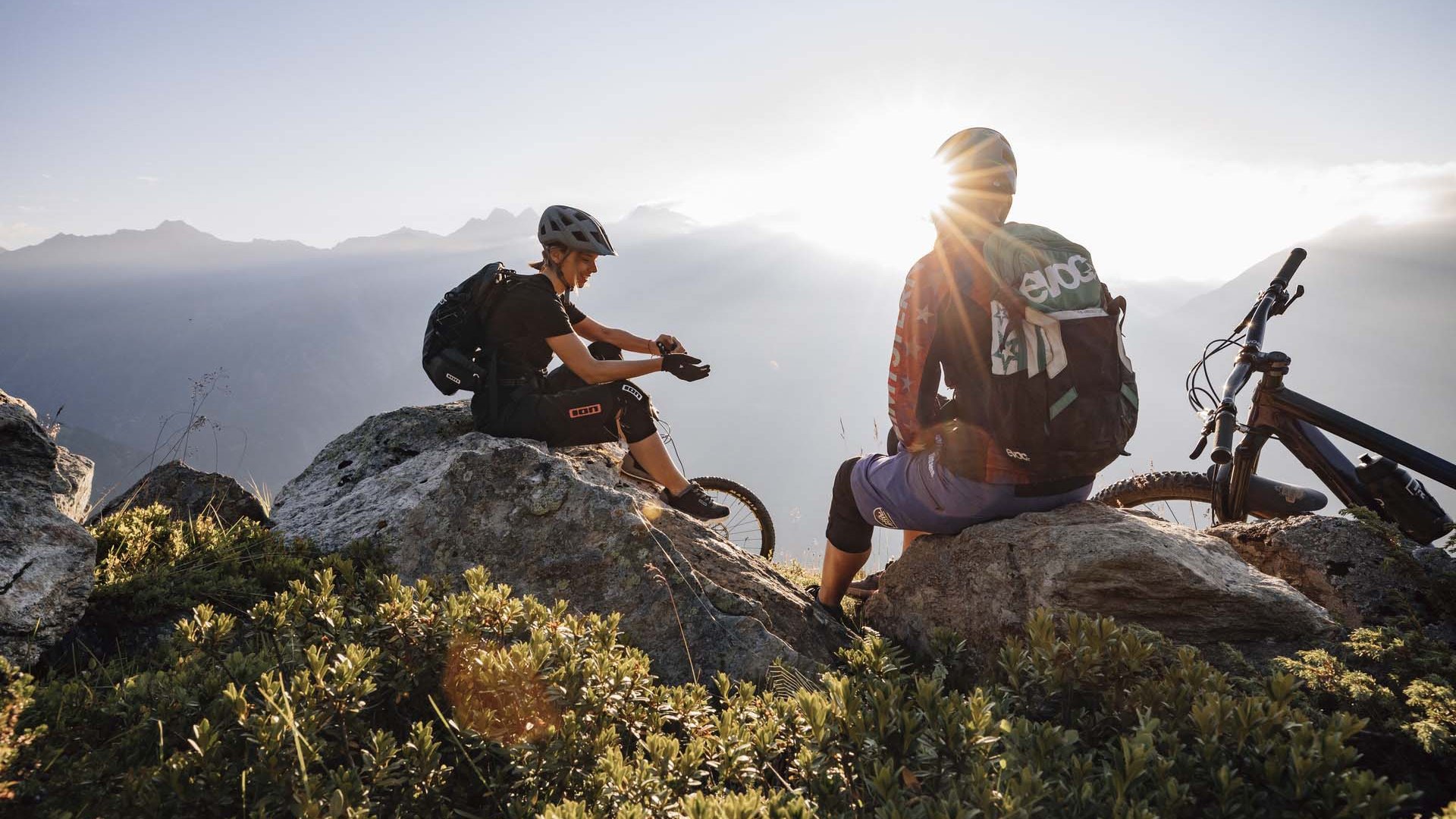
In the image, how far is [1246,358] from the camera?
18.2 feet

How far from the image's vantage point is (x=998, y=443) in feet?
13.1

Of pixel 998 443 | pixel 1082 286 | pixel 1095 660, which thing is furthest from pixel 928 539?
pixel 1095 660

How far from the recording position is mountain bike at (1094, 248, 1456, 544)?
5.05 m

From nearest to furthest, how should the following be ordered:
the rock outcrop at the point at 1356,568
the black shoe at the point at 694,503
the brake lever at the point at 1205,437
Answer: the rock outcrop at the point at 1356,568, the brake lever at the point at 1205,437, the black shoe at the point at 694,503

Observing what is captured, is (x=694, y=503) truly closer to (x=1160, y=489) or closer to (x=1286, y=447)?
Result: (x=1160, y=489)

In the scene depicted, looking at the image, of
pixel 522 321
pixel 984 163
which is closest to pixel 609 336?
pixel 522 321

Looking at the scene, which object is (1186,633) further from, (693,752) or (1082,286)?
(693,752)

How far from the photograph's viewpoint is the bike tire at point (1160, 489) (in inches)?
235

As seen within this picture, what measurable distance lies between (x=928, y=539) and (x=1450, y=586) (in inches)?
112

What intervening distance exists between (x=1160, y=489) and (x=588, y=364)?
5.11m

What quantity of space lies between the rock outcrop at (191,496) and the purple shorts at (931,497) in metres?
4.39

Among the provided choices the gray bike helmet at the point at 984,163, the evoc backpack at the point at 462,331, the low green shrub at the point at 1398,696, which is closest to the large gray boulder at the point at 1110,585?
the low green shrub at the point at 1398,696

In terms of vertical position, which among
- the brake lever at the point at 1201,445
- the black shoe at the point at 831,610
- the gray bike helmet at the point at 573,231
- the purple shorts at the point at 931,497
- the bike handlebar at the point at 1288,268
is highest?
the gray bike helmet at the point at 573,231

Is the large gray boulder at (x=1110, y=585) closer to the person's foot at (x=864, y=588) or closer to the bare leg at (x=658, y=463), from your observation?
the person's foot at (x=864, y=588)
